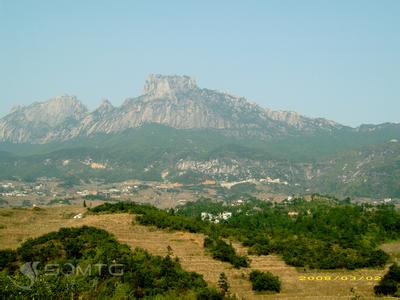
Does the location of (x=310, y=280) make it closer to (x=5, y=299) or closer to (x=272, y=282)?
(x=272, y=282)

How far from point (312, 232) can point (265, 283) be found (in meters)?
38.9

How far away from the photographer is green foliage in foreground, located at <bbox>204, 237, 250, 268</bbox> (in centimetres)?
6106

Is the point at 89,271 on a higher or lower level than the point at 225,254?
higher

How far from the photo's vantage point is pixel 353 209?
10400 centimetres

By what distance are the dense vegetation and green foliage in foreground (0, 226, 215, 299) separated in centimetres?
1678

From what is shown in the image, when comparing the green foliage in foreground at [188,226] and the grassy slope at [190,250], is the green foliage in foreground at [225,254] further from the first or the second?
the grassy slope at [190,250]

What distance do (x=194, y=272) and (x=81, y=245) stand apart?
1193cm

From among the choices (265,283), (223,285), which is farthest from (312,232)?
(223,285)

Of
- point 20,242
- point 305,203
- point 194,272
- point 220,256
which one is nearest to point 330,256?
point 220,256

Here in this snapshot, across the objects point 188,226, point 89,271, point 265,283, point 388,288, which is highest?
point 188,226

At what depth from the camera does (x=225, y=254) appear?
62406 mm

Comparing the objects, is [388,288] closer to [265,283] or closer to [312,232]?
[265,283]

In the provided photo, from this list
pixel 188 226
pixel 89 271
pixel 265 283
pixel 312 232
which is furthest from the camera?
pixel 312 232
